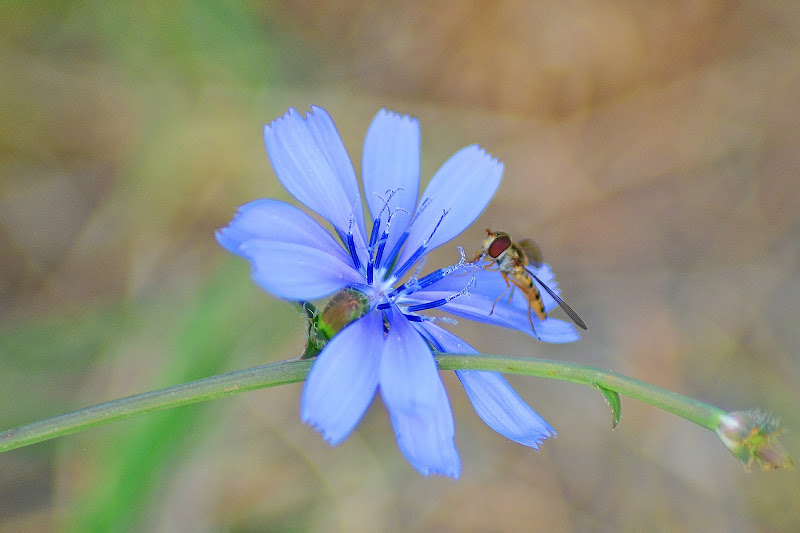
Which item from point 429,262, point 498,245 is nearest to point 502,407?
point 498,245

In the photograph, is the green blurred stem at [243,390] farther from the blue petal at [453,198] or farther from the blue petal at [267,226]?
the blue petal at [453,198]

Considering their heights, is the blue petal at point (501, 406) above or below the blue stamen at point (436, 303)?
below

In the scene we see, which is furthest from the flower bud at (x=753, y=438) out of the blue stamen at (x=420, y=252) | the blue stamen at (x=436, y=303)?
the blue stamen at (x=420, y=252)

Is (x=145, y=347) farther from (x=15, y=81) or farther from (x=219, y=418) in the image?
(x=15, y=81)

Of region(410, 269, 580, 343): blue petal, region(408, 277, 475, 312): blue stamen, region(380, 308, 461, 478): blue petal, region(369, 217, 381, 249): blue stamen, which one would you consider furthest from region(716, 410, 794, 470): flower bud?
region(369, 217, 381, 249): blue stamen

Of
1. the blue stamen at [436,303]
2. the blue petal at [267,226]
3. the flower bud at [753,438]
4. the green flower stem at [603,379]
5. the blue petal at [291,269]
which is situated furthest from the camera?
the blue stamen at [436,303]

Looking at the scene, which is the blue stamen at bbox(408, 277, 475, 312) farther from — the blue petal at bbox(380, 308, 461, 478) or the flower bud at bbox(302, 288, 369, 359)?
the blue petal at bbox(380, 308, 461, 478)

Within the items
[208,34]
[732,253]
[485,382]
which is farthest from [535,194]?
[485,382]
